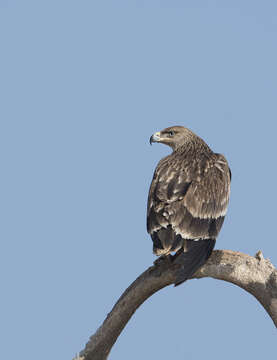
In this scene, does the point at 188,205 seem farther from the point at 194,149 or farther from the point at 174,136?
the point at 174,136

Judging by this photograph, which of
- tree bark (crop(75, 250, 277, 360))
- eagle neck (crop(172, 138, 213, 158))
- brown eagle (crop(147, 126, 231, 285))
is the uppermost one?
eagle neck (crop(172, 138, 213, 158))

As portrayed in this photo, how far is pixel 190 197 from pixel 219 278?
3.43ft

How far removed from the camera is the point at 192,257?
Result: 305 inches

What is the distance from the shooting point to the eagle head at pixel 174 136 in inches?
417

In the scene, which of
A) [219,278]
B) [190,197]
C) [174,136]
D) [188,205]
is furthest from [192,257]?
[174,136]

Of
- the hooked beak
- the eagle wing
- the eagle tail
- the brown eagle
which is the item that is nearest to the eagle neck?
the brown eagle

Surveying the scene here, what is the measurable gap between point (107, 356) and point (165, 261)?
1505 mm

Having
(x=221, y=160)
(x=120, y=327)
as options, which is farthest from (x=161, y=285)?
(x=221, y=160)

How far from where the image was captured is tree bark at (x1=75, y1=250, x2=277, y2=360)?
784cm

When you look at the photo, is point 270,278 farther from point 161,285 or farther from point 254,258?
point 161,285

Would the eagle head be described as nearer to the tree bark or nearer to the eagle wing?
the eagle wing

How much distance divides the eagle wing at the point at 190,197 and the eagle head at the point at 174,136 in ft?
3.77

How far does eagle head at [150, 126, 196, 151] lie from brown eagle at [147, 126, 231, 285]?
603mm

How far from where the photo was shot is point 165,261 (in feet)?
26.6
